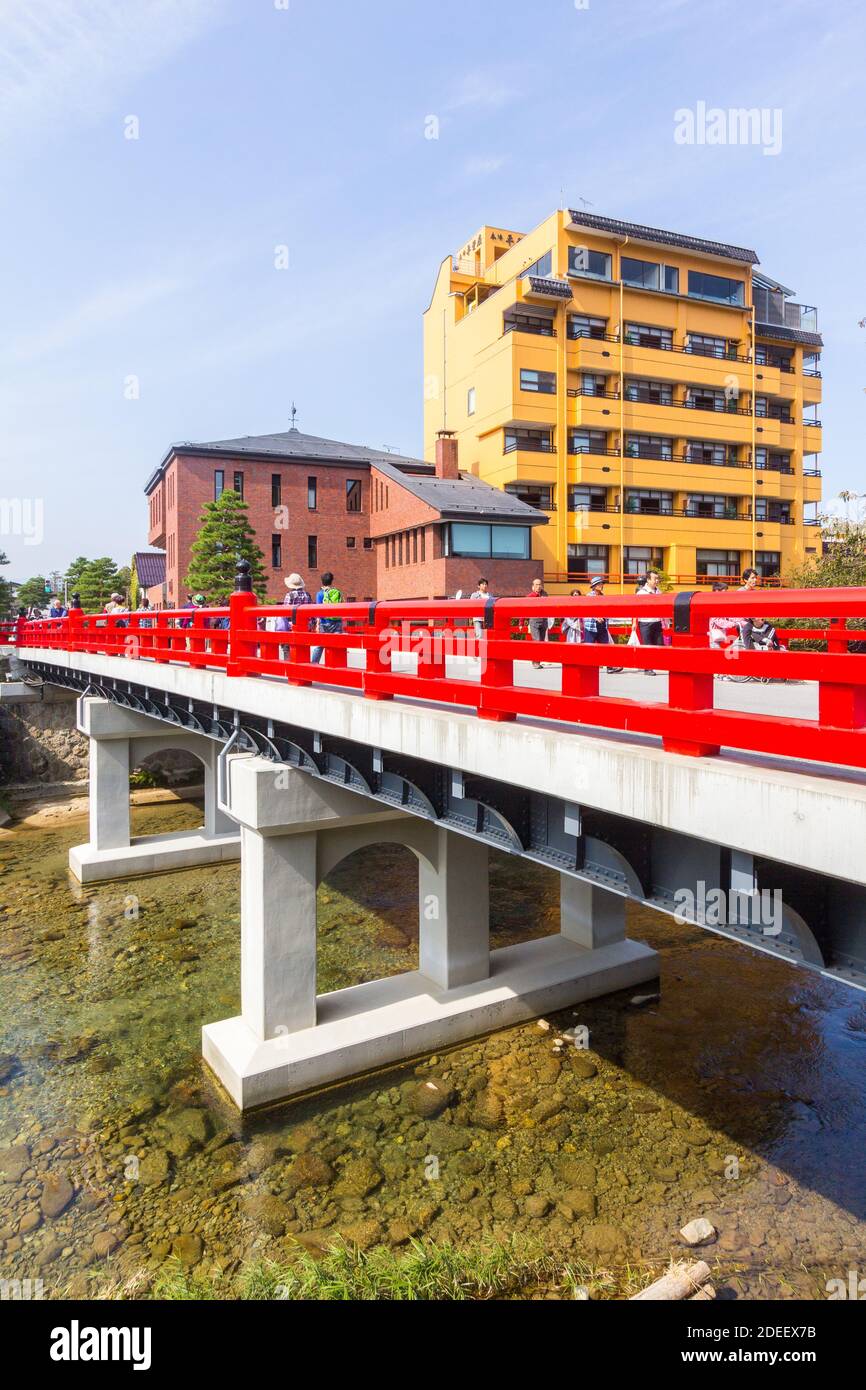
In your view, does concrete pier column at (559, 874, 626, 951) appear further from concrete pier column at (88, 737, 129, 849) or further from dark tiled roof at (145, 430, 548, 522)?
dark tiled roof at (145, 430, 548, 522)

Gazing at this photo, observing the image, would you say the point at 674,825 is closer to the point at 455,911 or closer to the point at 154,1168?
the point at 455,911

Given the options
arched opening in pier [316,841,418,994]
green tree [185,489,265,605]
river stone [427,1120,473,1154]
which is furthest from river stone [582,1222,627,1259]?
green tree [185,489,265,605]

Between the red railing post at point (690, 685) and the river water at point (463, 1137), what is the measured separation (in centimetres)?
518

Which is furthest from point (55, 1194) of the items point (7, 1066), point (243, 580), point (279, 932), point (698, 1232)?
point (243, 580)

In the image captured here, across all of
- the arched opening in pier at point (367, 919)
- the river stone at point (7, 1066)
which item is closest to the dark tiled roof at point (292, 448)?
the arched opening in pier at point (367, 919)

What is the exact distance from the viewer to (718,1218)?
24.6ft

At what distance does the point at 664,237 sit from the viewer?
130 ft

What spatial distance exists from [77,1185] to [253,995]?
2609 millimetres

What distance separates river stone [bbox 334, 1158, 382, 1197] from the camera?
802 cm

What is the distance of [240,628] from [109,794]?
9896 mm

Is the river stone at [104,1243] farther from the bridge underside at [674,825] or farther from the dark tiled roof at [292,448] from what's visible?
the dark tiled roof at [292,448]
